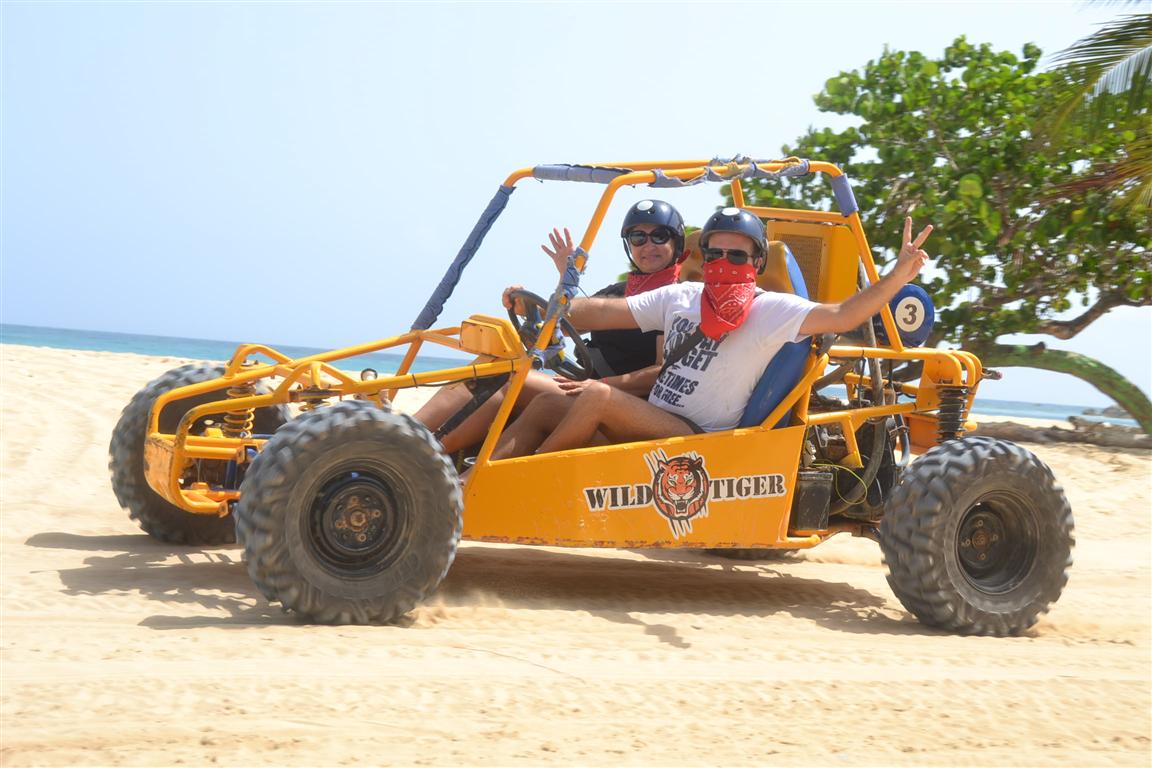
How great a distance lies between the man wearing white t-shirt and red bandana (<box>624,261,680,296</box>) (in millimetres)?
522

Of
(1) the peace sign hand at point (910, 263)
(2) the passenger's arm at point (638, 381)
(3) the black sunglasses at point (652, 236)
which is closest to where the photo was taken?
(1) the peace sign hand at point (910, 263)

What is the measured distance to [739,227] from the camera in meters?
5.65

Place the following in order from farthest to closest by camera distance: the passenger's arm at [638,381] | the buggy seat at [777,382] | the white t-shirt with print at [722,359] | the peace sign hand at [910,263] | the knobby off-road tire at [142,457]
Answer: the knobby off-road tire at [142,457], the passenger's arm at [638,381], the buggy seat at [777,382], the white t-shirt with print at [722,359], the peace sign hand at [910,263]

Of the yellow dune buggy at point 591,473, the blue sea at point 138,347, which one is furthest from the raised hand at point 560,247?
the blue sea at point 138,347

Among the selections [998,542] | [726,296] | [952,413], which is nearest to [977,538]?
[998,542]

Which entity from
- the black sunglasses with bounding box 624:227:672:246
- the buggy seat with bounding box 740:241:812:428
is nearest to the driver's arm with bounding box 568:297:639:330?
the black sunglasses with bounding box 624:227:672:246

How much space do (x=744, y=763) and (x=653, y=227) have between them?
129 inches

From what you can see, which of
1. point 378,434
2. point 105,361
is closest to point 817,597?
point 378,434

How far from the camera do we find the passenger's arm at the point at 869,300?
17.2 feet

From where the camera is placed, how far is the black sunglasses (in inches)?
251

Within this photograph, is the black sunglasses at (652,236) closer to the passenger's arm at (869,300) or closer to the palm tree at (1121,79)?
the passenger's arm at (869,300)

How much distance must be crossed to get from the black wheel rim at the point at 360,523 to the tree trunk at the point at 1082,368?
1115 cm

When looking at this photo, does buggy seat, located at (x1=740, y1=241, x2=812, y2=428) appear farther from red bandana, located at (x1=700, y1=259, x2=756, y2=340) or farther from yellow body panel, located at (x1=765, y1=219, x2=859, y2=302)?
yellow body panel, located at (x1=765, y1=219, x2=859, y2=302)

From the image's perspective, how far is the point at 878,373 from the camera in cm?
630
